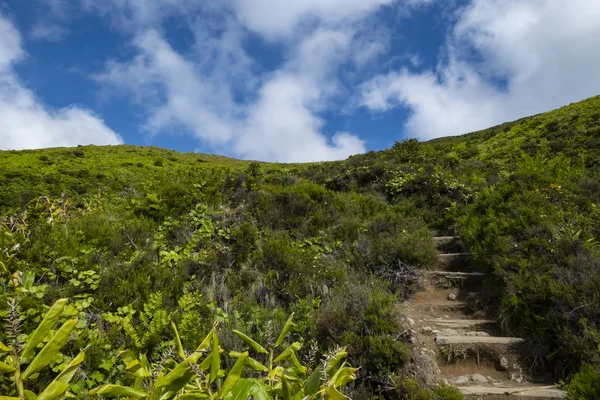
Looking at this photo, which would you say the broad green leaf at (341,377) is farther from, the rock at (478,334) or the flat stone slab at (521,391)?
the rock at (478,334)

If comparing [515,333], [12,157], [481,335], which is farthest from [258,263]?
[12,157]

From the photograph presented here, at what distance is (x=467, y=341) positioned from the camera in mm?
4418

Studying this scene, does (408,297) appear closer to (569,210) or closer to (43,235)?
(569,210)

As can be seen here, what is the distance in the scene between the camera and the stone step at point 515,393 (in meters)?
3.63

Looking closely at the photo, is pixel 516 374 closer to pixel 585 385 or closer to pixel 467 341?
pixel 467 341

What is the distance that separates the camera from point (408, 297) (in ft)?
18.8

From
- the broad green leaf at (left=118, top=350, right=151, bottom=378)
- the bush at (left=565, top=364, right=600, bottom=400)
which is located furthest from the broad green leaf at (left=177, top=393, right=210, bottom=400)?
the bush at (left=565, top=364, right=600, bottom=400)

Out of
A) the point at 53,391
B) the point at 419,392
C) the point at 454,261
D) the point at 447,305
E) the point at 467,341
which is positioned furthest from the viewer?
the point at 454,261

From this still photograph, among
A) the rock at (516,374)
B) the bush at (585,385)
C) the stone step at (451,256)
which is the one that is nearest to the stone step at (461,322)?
the rock at (516,374)

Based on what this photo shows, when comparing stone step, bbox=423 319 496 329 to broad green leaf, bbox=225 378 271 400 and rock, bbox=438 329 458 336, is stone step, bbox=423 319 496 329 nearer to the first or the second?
rock, bbox=438 329 458 336

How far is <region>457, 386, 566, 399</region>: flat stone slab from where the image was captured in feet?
11.9

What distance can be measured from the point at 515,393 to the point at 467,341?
2.52ft

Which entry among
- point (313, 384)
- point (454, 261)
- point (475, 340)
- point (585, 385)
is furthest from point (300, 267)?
point (313, 384)

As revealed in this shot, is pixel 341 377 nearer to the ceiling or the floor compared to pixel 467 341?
nearer to the ceiling
